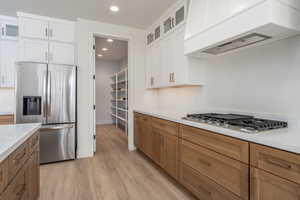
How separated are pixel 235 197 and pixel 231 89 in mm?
1279

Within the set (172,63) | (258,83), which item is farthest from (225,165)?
(172,63)

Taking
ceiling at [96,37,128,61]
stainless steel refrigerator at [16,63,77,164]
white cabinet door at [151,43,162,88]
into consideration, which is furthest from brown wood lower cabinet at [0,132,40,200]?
ceiling at [96,37,128,61]

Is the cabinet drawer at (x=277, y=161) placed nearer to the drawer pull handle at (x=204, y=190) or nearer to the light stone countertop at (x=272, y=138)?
the light stone countertop at (x=272, y=138)

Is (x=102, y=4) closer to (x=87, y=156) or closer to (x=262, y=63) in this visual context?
(x=262, y=63)

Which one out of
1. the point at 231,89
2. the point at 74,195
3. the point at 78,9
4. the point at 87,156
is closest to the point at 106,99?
the point at 87,156

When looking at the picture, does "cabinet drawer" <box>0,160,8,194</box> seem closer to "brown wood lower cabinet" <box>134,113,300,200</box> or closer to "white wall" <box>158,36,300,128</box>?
"brown wood lower cabinet" <box>134,113,300,200</box>

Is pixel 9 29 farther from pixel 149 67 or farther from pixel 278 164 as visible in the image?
pixel 278 164

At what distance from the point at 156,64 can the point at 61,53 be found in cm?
196

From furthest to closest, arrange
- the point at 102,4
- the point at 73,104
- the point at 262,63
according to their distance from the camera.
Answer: the point at 73,104
the point at 102,4
the point at 262,63

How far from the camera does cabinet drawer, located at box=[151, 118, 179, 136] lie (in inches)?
84.9

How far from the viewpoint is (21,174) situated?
1.28 metres

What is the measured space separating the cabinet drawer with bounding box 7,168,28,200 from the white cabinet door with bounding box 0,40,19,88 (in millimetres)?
3013

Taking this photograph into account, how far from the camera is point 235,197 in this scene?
1.34m

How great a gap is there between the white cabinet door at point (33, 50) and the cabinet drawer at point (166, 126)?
2505 mm
